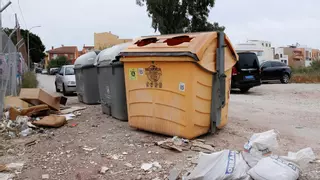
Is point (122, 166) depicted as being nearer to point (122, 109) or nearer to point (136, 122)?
point (136, 122)

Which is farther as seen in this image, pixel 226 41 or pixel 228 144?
pixel 226 41

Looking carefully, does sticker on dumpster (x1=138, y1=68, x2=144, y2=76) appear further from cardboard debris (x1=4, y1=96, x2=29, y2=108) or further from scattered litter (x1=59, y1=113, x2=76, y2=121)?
cardboard debris (x1=4, y1=96, x2=29, y2=108)

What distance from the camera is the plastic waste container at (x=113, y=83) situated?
7094 millimetres

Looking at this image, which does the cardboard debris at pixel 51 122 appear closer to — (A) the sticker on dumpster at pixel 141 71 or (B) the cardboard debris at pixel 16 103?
(B) the cardboard debris at pixel 16 103

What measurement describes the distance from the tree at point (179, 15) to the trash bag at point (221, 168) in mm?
25210

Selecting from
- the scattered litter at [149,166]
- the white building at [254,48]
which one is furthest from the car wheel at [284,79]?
the scattered litter at [149,166]

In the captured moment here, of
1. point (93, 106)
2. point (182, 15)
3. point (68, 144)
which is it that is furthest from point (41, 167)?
point (182, 15)

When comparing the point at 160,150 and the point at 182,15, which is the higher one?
the point at 182,15

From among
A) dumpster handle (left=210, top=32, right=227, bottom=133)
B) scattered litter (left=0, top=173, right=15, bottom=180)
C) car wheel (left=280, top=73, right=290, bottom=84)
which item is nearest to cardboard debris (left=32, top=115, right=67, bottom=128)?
scattered litter (left=0, top=173, right=15, bottom=180)

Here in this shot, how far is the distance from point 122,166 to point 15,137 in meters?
2.73

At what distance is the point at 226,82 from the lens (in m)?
5.97

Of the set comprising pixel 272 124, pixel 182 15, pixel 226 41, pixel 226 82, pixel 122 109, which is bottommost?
pixel 272 124

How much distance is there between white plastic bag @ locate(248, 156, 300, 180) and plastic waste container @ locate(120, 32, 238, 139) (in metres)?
1.71

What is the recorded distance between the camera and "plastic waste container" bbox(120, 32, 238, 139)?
5.25m
